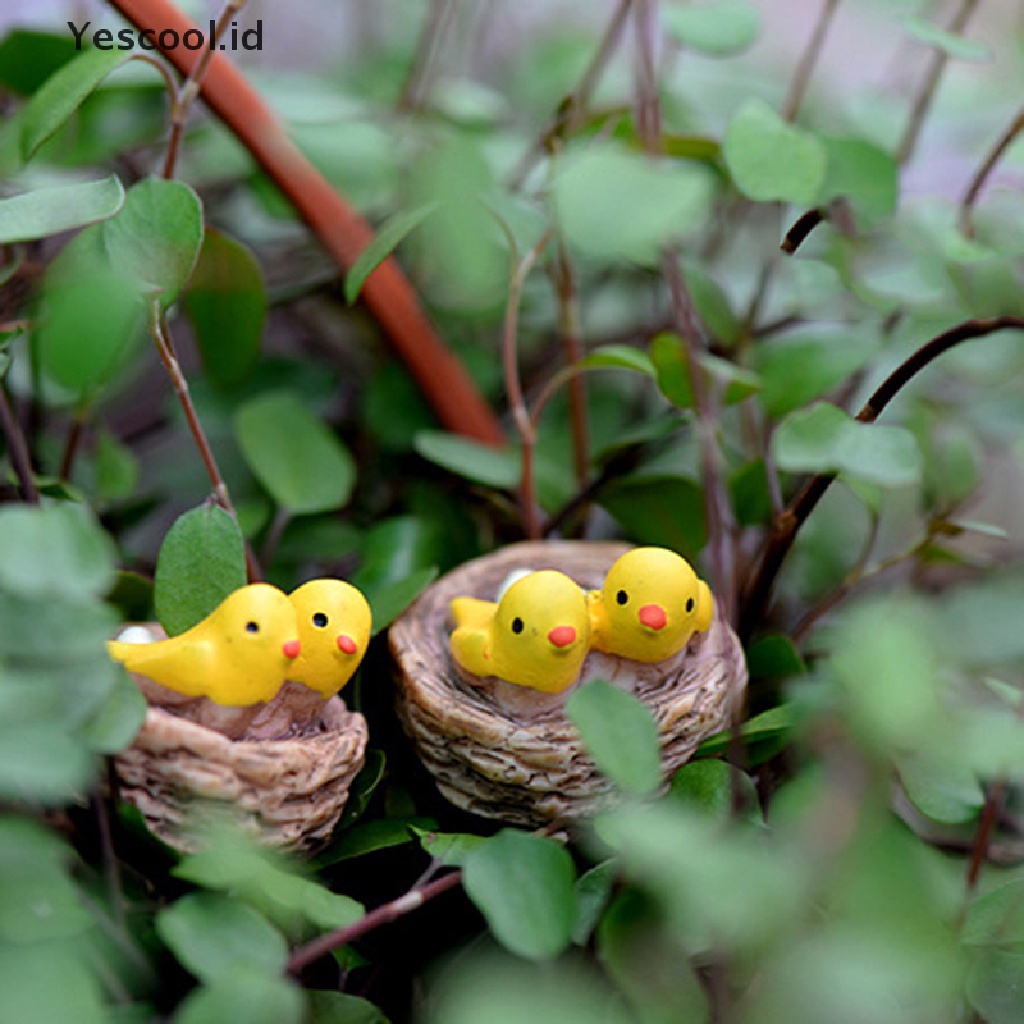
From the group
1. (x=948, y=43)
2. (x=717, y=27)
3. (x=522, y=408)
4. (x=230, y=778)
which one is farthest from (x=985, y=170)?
(x=230, y=778)

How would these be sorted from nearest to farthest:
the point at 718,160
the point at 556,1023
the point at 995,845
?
the point at 556,1023
the point at 995,845
the point at 718,160

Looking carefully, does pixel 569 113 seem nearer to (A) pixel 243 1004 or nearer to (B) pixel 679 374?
(B) pixel 679 374

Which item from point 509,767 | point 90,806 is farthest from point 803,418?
point 90,806

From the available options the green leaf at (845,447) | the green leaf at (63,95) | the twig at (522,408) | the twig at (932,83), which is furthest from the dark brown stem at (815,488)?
the green leaf at (63,95)

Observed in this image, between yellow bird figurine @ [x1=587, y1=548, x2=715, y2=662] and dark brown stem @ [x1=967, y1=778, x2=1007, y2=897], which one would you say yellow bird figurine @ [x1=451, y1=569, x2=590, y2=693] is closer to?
yellow bird figurine @ [x1=587, y1=548, x2=715, y2=662]

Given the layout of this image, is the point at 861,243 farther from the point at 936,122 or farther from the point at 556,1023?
the point at 556,1023

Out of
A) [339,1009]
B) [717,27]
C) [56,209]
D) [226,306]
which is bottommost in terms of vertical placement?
[339,1009]
